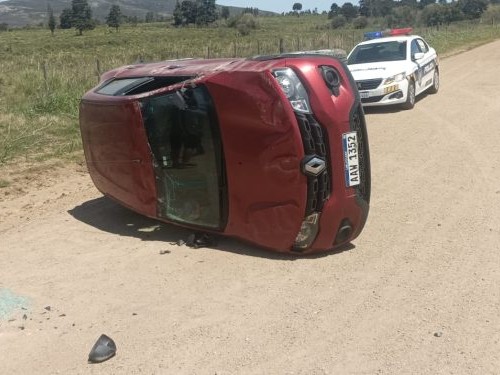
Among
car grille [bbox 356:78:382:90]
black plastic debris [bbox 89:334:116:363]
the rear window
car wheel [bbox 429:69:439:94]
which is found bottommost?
black plastic debris [bbox 89:334:116:363]

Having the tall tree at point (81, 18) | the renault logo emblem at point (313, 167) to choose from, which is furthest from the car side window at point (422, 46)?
the tall tree at point (81, 18)

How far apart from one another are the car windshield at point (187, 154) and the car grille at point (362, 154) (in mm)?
1101

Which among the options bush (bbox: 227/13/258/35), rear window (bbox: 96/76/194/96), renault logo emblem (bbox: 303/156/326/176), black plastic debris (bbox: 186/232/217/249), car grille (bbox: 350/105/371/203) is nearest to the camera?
renault logo emblem (bbox: 303/156/326/176)

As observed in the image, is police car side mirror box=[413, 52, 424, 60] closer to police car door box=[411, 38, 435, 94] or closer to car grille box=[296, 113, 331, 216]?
police car door box=[411, 38, 435, 94]

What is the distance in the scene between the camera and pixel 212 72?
4.80 m

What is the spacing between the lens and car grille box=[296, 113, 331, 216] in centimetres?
434

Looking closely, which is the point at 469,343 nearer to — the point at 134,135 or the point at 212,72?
the point at 212,72

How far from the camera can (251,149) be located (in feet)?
14.9

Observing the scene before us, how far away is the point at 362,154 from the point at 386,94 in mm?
7554

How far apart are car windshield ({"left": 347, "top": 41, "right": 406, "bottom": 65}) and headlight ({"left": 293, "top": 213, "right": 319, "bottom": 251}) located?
9191 mm

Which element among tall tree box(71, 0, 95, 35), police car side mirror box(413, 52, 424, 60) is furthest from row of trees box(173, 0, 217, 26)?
police car side mirror box(413, 52, 424, 60)

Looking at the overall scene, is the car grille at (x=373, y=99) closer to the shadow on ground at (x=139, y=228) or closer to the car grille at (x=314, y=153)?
the shadow on ground at (x=139, y=228)

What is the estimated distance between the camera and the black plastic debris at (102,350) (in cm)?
341

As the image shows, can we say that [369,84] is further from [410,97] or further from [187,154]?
[187,154]
